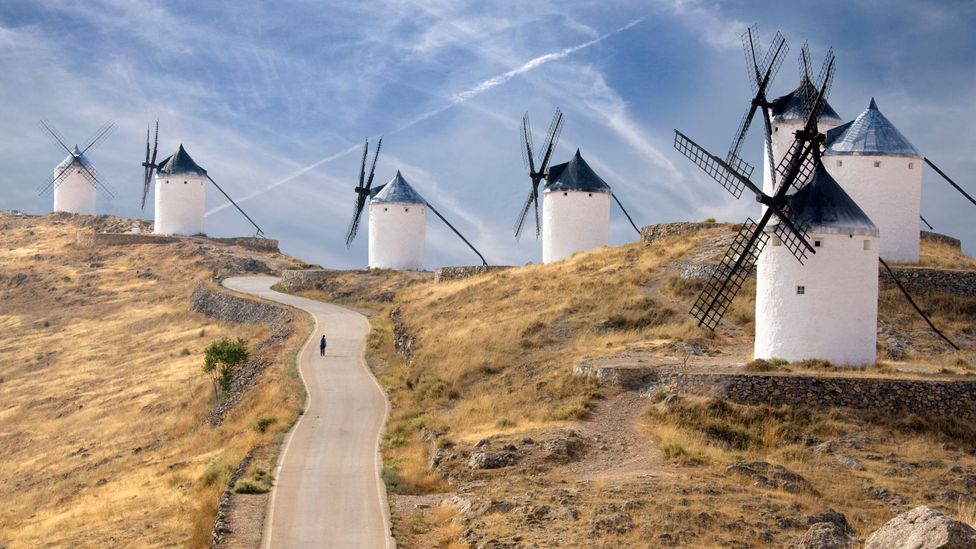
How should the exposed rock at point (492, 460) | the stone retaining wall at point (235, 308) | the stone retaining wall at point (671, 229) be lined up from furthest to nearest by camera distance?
the stone retaining wall at point (235, 308)
the stone retaining wall at point (671, 229)
the exposed rock at point (492, 460)

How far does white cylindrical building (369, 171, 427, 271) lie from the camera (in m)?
53.0

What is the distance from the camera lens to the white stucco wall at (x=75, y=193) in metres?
76.6

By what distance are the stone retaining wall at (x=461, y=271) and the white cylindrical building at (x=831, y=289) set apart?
21.7 metres

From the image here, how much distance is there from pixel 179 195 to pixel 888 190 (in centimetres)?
4549

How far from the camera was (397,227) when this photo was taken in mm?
53000

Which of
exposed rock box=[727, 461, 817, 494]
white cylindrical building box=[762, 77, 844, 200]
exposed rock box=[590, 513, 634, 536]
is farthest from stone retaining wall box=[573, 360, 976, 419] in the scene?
white cylindrical building box=[762, 77, 844, 200]

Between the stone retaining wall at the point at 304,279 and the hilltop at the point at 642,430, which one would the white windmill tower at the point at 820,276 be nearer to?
the hilltop at the point at 642,430

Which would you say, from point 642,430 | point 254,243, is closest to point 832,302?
point 642,430

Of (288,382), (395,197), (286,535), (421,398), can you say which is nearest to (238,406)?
(288,382)

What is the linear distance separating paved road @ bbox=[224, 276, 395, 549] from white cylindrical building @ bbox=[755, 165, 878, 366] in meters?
9.98

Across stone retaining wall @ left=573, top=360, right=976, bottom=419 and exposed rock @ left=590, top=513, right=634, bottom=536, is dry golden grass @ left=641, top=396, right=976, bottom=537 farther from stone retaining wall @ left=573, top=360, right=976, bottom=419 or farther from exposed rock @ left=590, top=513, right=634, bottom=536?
exposed rock @ left=590, top=513, right=634, bottom=536

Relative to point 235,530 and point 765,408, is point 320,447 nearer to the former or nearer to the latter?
point 235,530

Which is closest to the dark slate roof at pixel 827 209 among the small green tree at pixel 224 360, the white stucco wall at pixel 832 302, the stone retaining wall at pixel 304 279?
the white stucco wall at pixel 832 302

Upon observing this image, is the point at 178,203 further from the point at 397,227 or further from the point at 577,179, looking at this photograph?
the point at 577,179
